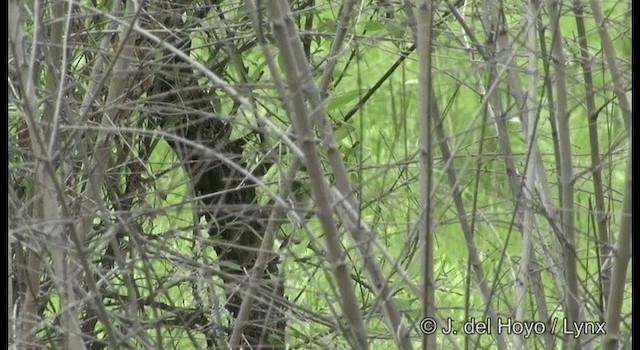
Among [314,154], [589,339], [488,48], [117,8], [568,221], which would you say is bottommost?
[589,339]

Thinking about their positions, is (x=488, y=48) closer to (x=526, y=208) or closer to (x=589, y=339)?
(x=526, y=208)

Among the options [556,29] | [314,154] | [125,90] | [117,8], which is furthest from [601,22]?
[125,90]

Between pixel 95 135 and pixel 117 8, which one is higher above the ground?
pixel 117 8

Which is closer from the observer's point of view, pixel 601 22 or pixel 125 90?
pixel 601 22

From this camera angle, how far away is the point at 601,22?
4.44ft

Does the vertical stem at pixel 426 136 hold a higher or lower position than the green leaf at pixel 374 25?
lower

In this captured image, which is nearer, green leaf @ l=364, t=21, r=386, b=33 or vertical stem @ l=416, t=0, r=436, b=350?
vertical stem @ l=416, t=0, r=436, b=350

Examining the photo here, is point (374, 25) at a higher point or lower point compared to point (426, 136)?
higher

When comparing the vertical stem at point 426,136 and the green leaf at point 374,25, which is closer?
the vertical stem at point 426,136

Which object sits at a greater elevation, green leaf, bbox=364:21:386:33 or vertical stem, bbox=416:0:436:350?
green leaf, bbox=364:21:386:33

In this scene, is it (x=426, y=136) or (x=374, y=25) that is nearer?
(x=426, y=136)

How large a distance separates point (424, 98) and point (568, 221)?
0.32 metres
